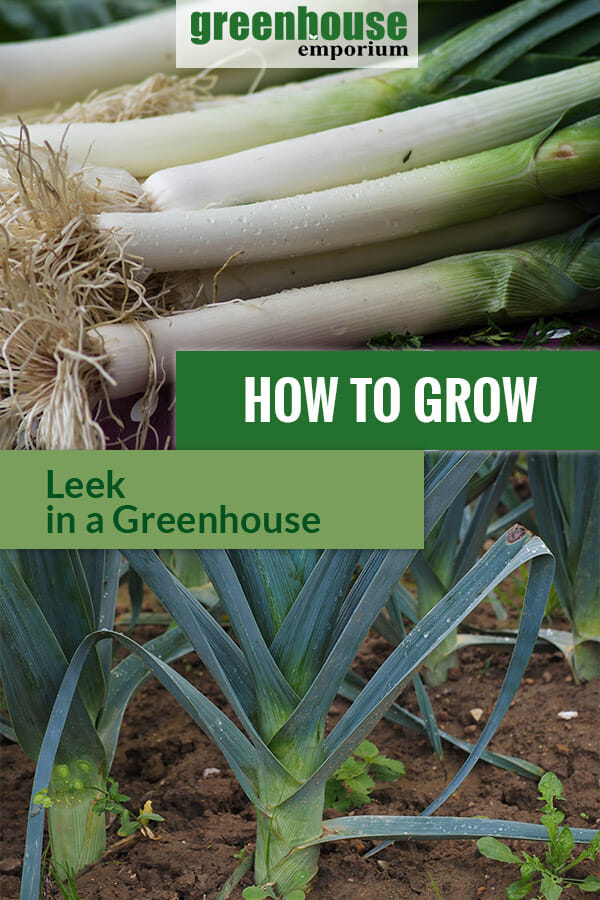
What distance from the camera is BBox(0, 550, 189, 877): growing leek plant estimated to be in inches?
34.4

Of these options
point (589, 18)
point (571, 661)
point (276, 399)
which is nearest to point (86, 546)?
point (276, 399)

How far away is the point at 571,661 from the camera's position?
129 cm

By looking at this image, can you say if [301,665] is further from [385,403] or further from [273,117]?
[273,117]

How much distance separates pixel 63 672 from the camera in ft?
2.95

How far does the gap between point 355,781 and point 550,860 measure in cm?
22

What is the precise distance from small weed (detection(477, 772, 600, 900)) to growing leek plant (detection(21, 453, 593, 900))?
0.06 feet

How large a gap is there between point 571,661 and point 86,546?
78 cm

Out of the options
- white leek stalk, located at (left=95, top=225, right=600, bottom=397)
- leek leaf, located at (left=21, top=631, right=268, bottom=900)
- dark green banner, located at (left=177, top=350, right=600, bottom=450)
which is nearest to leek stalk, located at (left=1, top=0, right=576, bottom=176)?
white leek stalk, located at (left=95, top=225, right=600, bottom=397)

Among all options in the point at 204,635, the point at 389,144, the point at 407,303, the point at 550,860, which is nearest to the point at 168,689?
the point at 204,635

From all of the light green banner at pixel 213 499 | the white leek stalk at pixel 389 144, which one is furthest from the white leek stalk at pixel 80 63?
the light green banner at pixel 213 499

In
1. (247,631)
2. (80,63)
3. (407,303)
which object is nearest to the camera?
(247,631)

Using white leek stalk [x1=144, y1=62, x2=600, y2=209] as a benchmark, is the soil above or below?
below

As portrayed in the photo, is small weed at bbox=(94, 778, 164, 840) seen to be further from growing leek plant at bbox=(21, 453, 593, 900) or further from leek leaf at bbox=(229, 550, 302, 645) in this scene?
leek leaf at bbox=(229, 550, 302, 645)

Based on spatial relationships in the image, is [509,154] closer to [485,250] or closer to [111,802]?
[485,250]
